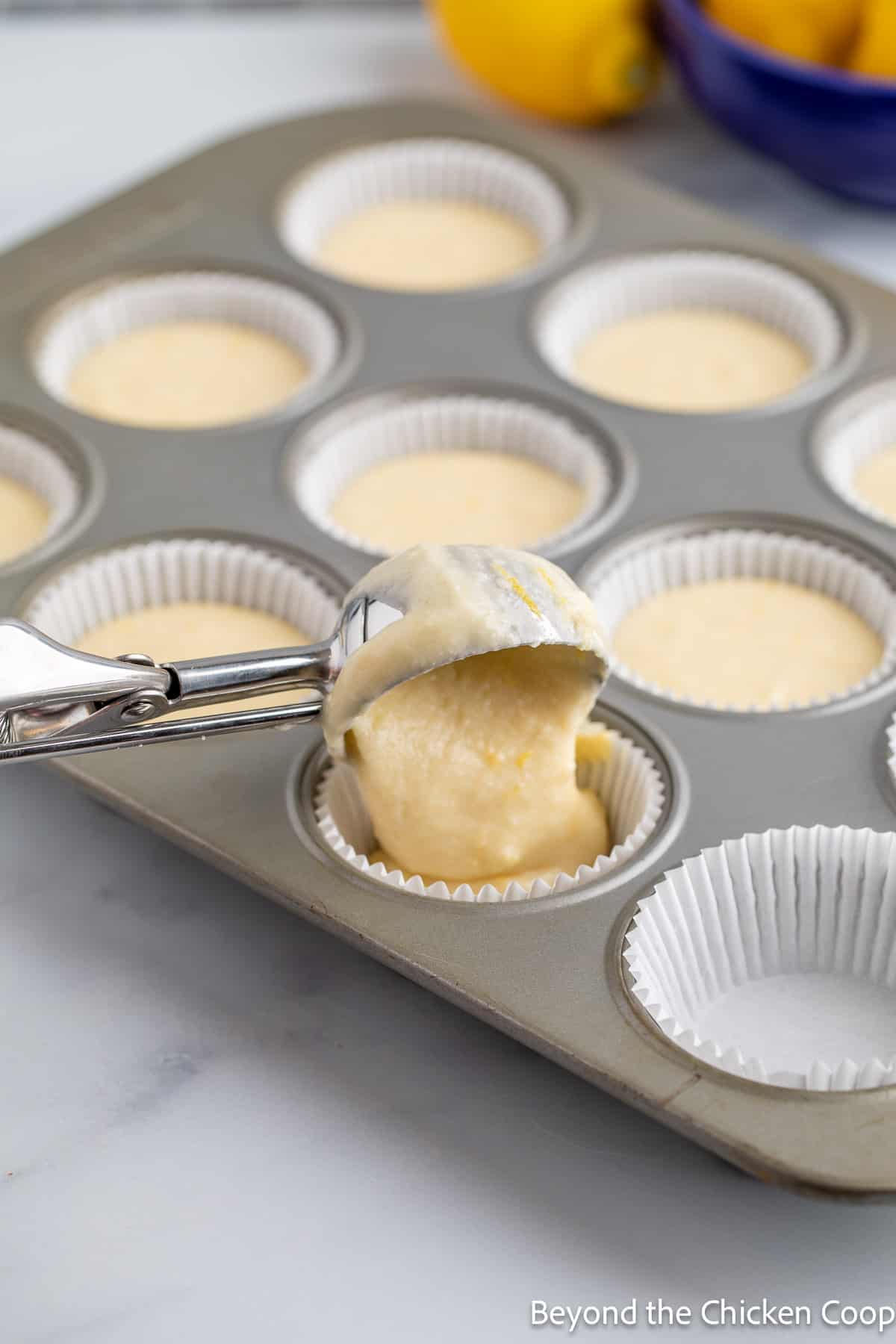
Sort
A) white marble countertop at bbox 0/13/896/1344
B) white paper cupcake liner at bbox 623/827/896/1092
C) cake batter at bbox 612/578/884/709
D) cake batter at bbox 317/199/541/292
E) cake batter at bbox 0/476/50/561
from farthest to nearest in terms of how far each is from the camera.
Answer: cake batter at bbox 317/199/541/292
cake batter at bbox 0/476/50/561
cake batter at bbox 612/578/884/709
white paper cupcake liner at bbox 623/827/896/1092
white marble countertop at bbox 0/13/896/1344

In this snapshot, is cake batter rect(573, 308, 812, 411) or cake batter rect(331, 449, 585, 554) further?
cake batter rect(573, 308, 812, 411)

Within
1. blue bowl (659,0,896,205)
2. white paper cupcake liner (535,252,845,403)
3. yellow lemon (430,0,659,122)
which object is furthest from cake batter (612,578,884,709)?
yellow lemon (430,0,659,122)

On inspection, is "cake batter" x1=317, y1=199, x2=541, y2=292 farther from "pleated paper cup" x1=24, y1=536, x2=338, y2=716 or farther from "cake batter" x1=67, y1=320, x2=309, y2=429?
"pleated paper cup" x1=24, y1=536, x2=338, y2=716

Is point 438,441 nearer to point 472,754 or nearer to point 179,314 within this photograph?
point 179,314

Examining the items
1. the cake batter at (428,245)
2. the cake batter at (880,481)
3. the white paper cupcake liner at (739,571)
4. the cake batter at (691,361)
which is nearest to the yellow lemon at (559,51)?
the cake batter at (428,245)

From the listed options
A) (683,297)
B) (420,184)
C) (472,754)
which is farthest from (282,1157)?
(420,184)

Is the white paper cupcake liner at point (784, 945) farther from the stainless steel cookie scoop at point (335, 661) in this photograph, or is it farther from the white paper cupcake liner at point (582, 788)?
the stainless steel cookie scoop at point (335, 661)

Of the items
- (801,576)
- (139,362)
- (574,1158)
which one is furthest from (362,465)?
(574,1158)

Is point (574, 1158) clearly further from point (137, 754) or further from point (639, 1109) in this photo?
point (137, 754)
